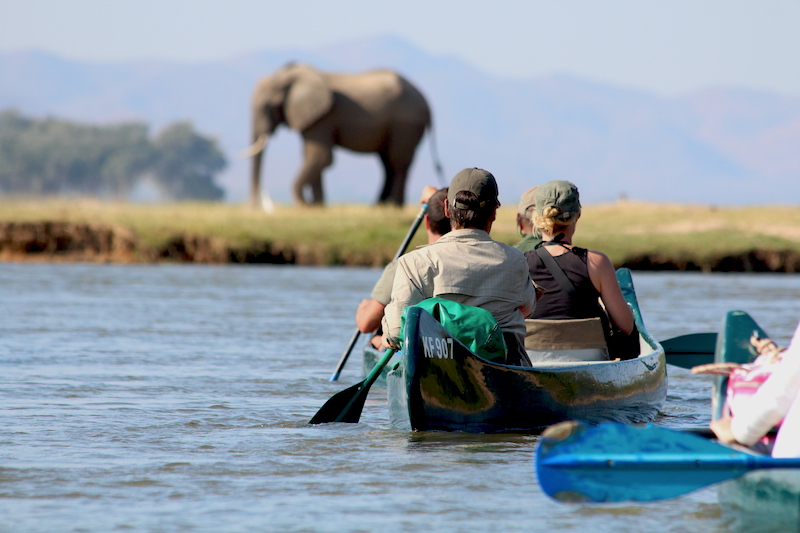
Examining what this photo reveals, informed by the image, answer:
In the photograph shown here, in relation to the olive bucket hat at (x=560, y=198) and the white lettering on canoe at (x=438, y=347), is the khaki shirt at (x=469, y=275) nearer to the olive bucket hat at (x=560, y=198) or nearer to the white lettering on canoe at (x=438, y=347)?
the white lettering on canoe at (x=438, y=347)

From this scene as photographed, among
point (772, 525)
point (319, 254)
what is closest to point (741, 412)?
point (772, 525)

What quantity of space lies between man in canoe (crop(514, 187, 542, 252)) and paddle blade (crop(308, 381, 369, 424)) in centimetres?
118

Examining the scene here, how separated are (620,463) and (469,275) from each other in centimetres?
180

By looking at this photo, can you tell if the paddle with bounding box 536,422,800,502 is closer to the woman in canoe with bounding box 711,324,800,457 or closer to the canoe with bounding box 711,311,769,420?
the woman in canoe with bounding box 711,324,800,457

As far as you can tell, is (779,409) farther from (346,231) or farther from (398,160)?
(398,160)

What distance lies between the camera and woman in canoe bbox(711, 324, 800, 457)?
3541 mm

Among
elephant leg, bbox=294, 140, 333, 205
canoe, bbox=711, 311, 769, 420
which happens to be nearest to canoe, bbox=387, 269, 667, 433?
canoe, bbox=711, 311, 769, 420

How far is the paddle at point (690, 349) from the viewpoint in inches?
332

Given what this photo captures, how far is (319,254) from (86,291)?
19.9 feet

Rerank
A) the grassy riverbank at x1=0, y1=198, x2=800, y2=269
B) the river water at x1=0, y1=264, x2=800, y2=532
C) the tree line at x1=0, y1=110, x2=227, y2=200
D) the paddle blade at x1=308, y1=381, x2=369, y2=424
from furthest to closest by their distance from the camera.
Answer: the tree line at x1=0, y1=110, x2=227, y2=200 → the grassy riverbank at x1=0, y1=198, x2=800, y2=269 → the paddle blade at x1=308, y1=381, x2=369, y2=424 → the river water at x1=0, y1=264, x2=800, y2=532

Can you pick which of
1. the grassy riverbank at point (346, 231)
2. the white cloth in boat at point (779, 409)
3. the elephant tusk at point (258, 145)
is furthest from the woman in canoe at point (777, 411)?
Result: the elephant tusk at point (258, 145)

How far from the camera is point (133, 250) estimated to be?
21031 millimetres

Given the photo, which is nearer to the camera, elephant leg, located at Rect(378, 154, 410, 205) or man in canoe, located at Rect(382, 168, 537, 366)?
man in canoe, located at Rect(382, 168, 537, 366)

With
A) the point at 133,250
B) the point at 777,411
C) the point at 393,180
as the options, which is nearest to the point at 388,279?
the point at 777,411
